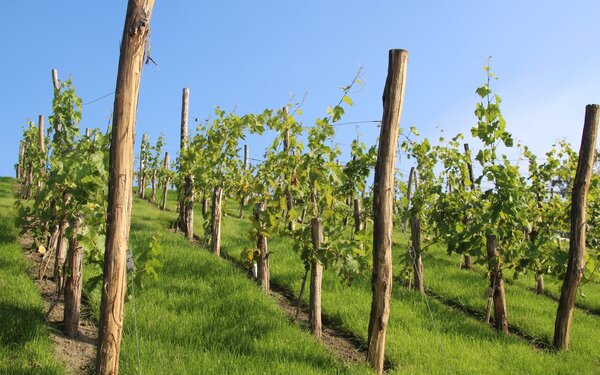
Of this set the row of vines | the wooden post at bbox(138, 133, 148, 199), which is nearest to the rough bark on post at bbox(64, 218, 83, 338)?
the row of vines

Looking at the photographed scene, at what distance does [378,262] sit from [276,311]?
198 cm

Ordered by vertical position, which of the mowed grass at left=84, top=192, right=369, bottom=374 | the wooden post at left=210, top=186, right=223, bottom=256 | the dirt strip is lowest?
the dirt strip

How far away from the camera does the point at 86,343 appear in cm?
558

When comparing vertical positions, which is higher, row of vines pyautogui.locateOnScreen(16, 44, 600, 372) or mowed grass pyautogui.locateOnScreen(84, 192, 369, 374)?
row of vines pyautogui.locateOnScreen(16, 44, 600, 372)

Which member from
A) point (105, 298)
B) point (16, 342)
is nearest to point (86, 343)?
point (16, 342)

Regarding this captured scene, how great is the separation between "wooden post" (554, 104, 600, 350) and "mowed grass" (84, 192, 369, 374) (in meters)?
3.79

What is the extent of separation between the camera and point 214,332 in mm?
5598

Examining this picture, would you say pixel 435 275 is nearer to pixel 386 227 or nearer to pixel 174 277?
pixel 174 277

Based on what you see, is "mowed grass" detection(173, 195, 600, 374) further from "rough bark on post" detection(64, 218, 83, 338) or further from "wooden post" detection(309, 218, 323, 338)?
"rough bark on post" detection(64, 218, 83, 338)

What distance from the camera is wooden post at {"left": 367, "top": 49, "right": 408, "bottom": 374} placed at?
5062 mm

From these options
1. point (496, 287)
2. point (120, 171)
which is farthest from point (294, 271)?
point (120, 171)

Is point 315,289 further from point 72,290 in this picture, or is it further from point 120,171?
point 120,171

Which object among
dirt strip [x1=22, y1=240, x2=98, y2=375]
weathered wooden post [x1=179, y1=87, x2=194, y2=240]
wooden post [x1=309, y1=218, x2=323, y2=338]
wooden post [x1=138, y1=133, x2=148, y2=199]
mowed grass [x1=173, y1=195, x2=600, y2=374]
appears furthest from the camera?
wooden post [x1=138, y1=133, x2=148, y2=199]

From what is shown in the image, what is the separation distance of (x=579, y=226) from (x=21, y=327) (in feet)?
23.2
